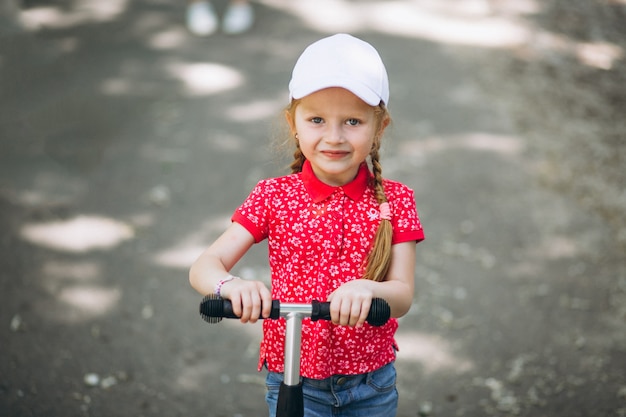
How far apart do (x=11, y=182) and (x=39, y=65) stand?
181 cm

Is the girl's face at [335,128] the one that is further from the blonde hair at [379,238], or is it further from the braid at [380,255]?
the braid at [380,255]

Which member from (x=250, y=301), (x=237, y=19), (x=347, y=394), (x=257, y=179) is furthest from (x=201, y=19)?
(x=250, y=301)

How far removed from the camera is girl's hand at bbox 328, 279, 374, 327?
77.0 inches

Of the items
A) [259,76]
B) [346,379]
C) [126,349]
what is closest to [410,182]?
[259,76]

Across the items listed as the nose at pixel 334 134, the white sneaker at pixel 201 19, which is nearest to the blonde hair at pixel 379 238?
the nose at pixel 334 134

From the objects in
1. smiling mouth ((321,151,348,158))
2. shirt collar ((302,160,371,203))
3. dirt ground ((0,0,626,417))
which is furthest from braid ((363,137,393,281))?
dirt ground ((0,0,626,417))

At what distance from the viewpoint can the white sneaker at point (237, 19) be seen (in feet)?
24.9

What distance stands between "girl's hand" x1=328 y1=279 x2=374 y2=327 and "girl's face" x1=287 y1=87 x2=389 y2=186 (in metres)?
0.46

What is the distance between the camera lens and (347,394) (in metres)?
2.39

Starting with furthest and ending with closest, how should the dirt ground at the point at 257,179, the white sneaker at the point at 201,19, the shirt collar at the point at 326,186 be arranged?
the white sneaker at the point at 201,19 → the dirt ground at the point at 257,179 → the shirt collar at the point at 326,186

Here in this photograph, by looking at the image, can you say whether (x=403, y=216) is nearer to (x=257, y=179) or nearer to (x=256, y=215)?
(x=256, y=215)

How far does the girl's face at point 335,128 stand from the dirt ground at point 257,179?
52cm

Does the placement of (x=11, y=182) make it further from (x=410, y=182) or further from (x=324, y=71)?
(x=324, y=71)

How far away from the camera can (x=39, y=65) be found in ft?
22.0
